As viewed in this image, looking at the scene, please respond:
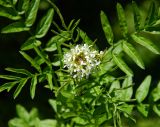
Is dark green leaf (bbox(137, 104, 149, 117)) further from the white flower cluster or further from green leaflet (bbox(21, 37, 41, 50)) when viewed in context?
green leaflet (bbox(21, 37, 41, 50))

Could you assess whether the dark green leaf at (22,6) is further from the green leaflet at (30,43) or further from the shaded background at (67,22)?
the shaded background at (67,22)

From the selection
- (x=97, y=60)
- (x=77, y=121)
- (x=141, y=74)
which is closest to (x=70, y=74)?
(x=97, y=60)

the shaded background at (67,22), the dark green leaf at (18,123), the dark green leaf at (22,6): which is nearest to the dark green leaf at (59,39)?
the dark green leaf at (22,6)

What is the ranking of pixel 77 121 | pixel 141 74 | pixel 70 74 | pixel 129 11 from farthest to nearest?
pixel 141 74
pixel 129 11
pixel 77 121
pixel 70 74

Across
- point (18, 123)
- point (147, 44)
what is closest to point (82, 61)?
point (147, 44)

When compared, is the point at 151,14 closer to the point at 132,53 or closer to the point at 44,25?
the point at 132,53

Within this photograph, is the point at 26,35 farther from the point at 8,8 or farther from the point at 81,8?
the point at 8,8

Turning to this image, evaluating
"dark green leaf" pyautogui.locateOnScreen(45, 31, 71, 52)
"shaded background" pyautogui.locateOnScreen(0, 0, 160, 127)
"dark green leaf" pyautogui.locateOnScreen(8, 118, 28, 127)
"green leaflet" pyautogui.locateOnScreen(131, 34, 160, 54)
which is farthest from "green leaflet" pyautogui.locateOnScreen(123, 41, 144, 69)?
"shaded background" pyautogui.locateOnScreen(0, 0, 160, 127)
